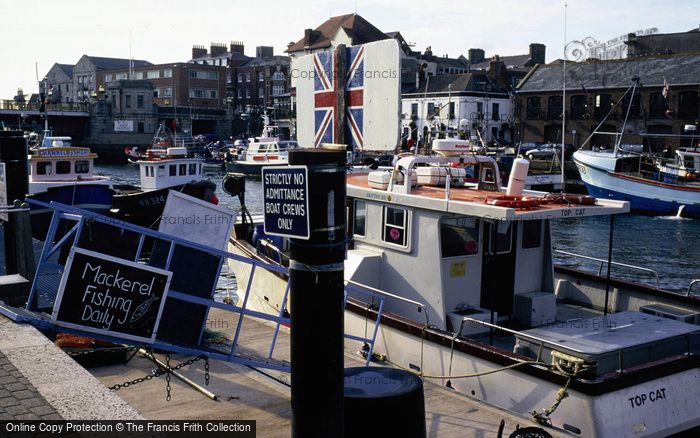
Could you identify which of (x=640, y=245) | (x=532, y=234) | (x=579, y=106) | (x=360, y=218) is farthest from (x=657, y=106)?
(x=360, y=218)

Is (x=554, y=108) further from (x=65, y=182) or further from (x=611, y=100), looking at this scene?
(x=65, y=182)

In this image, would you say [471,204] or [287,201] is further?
[471,204]

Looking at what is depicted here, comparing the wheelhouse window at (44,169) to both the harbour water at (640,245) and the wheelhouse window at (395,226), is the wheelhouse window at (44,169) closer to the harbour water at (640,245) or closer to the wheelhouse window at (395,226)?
the harbour water at (640,245)

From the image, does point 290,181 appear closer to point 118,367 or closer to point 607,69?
point 118,367

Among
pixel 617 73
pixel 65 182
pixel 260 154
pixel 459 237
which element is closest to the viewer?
pixel 459 237

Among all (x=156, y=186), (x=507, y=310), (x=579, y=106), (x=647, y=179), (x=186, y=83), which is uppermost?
(x=186, y=83)

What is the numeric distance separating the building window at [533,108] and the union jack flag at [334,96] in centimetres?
6692

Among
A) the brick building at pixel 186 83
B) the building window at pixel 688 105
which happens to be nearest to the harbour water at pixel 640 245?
the building window at pixel 688 105

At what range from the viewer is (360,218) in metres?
13.0

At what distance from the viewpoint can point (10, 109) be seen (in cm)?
8331

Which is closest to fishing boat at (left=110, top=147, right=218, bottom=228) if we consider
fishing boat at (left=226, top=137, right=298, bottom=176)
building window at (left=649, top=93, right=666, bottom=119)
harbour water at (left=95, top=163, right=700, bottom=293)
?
harbour water at (left=95, top=163, right=700, bottom=293)

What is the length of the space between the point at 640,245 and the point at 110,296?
3120 cm

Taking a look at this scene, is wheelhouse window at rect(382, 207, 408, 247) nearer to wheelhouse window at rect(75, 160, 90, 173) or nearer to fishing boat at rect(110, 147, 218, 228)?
fishing boat at rect(110, 147, 218, 228)

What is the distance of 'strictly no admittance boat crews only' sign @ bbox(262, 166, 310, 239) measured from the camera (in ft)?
14.5
